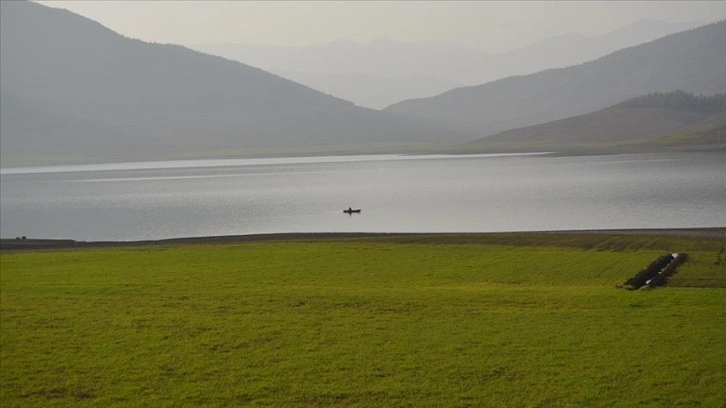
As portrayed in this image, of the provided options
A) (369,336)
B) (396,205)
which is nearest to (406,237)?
(369,336)

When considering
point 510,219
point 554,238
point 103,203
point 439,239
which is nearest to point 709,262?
point 554,238

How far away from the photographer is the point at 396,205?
80688 mm

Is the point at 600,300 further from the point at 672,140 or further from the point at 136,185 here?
the point at 672,140

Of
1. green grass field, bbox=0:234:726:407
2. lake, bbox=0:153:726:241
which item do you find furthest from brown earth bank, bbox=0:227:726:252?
green grass field, bbox=0:234:726:407

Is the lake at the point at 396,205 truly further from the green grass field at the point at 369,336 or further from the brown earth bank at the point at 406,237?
the green grass field at the point at 369,336

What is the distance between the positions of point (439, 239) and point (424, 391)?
103 ft

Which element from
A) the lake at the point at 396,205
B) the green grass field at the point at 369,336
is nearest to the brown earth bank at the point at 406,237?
the lake at the point at 396,205

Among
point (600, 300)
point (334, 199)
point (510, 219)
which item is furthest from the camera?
point (334, 199)

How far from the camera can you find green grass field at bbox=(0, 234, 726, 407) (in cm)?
1655

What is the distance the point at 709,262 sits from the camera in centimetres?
3250

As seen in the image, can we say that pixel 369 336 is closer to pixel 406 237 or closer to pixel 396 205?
pixel 406 237

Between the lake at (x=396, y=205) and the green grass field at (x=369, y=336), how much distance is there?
27206 mm

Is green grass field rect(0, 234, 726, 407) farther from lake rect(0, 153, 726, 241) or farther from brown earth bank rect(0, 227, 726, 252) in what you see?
lake rect(0, 153, 726, 241)

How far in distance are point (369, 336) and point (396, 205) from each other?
2369 inches
